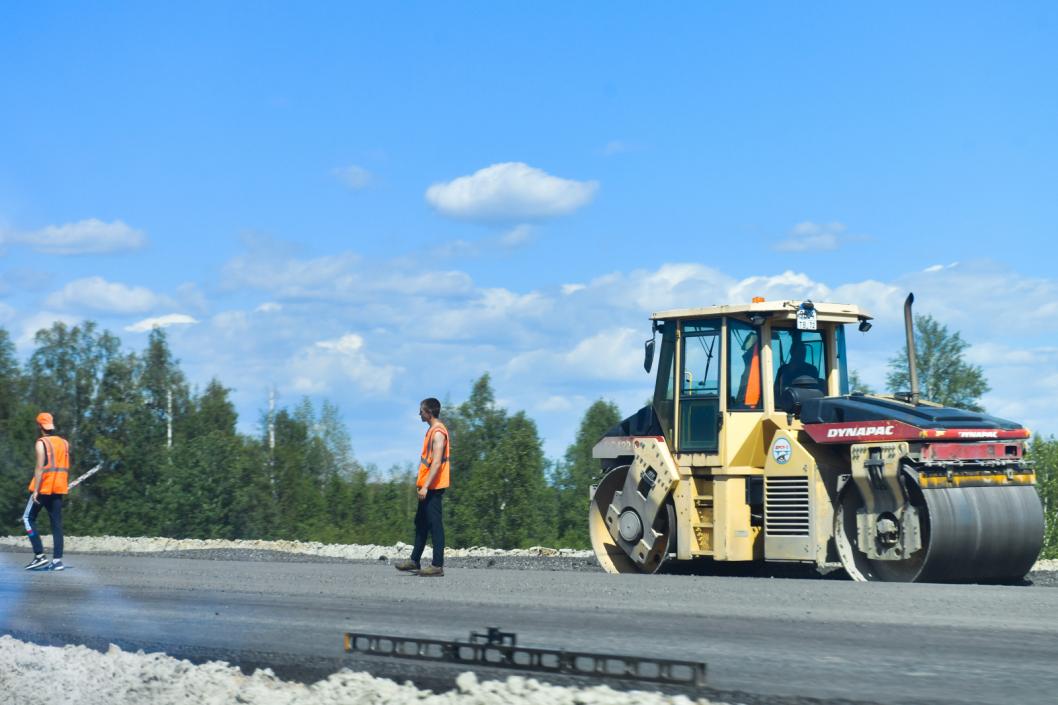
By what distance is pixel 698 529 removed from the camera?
15.1 m

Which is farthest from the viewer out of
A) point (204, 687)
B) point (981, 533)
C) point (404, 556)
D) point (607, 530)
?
point (404, 556)

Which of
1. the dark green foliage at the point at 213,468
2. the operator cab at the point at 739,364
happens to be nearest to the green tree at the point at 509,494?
the dark green foliage at the point at 213,468

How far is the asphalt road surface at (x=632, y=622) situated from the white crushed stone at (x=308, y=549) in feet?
25.4

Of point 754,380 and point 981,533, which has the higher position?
point 754,380

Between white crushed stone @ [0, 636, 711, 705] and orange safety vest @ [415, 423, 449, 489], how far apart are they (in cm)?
608

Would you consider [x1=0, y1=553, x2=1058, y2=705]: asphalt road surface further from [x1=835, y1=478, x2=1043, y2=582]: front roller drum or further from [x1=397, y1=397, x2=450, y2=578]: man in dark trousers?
[x1=835, y1=478, x2=1043, y2=582]: front roller drum

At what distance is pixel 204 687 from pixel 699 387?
29.1 ft

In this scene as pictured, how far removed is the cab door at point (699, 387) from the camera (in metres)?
15.1

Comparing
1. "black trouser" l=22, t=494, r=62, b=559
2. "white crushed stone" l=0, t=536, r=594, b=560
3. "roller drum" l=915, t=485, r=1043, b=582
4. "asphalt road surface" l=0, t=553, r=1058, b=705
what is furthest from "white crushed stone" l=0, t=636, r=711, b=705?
"white crushed stone" l=0, t=536, r=594, b=560

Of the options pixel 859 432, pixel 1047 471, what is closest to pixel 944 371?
pixel 1047 471

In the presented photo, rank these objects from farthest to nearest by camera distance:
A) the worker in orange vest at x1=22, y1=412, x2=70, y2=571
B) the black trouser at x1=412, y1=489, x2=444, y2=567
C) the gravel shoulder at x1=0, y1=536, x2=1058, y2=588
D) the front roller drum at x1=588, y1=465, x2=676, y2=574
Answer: the worker in orange vest at x1=22, y1=412, x2=70, y2=571 → the front roller drum at x1=588, y1=465, x2=676, y2=574 → the gravel shoulder at x1=0, y1=536, x2=1058, y2=588 → the black trouser at x1=412, y1=489, x2=444, y2=567

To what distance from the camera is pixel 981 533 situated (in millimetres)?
13070

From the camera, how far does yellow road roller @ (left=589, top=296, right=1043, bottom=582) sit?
13.2 meters

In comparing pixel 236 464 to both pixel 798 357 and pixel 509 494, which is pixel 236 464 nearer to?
pixel 509 494
